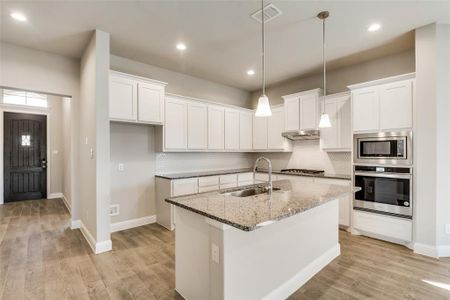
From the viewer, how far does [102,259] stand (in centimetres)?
277

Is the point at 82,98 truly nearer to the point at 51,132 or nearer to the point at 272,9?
the point at 272,9

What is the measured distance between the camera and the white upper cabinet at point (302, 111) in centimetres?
429

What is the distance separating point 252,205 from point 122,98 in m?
2.74

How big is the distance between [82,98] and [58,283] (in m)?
2.72

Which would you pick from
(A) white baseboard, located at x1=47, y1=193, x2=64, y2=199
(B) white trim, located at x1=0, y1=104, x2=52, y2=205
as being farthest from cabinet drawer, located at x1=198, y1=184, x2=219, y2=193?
(B) white trim, located at x1=0, y1=104, x2=52, y2=205

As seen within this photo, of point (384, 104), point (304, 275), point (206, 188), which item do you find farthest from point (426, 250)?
point (206, 188)

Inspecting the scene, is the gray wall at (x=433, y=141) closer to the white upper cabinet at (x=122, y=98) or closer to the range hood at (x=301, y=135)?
the range hood at (x=301, y=135)

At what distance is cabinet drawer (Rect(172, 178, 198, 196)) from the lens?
12.4 ft

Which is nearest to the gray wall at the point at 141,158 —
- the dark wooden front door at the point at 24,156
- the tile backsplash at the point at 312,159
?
the tile backsplash at the point at 312,159

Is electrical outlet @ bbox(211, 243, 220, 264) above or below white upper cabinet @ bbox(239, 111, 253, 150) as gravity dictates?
below

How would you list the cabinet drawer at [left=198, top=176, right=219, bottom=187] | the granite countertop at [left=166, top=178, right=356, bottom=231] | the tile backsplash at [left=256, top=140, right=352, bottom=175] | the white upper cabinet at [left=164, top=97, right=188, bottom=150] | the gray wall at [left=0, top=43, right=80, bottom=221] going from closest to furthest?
the granite countertop at [left=166, top=178, right=356, bottom=231]
the gray wall at [left=0, top=43, right=80, bottom=221]
the white upper cabinet at [left=164, top=97, right=188, bottom=150]
the cabinet drawer at [left=198, top=176, right=219, bottom=187]
the tile backsplash at [left=256, top=140, right=352, bottom=175]

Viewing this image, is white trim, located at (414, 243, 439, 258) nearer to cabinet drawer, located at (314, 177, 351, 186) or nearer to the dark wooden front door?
cabinet drawer, located at (314, 177, 351, 186)

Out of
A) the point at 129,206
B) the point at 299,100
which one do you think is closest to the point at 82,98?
the point at 129,206

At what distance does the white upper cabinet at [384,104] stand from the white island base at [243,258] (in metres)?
1.88
